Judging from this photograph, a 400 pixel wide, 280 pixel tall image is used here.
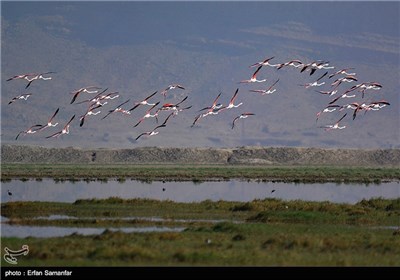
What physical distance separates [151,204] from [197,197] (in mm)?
9337

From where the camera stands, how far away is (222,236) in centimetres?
3228

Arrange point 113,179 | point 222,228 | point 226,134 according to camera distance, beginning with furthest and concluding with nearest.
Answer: point 226,134
point 113,179
point 222,228

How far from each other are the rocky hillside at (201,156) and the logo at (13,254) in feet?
339

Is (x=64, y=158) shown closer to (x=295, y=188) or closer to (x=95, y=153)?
(x=95, y=153)

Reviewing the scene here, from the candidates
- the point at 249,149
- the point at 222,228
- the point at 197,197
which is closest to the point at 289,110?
the point at 249,149

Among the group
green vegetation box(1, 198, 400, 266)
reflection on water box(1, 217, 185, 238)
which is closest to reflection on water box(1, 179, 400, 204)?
green vegetation box(1, 198, 400, 266)

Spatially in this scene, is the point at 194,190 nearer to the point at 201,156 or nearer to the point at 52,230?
the point at 52,230

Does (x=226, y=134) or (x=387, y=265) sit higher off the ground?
(x=387, y=265)

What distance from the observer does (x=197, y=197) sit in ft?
180

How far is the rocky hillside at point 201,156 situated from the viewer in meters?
133

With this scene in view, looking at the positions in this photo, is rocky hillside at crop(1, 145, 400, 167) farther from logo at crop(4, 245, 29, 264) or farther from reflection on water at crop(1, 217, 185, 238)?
logo at crop(4, 245, 29, 264)

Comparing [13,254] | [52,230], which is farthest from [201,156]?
[13,254]

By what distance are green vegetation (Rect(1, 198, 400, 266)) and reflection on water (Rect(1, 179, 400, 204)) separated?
7.04 m
